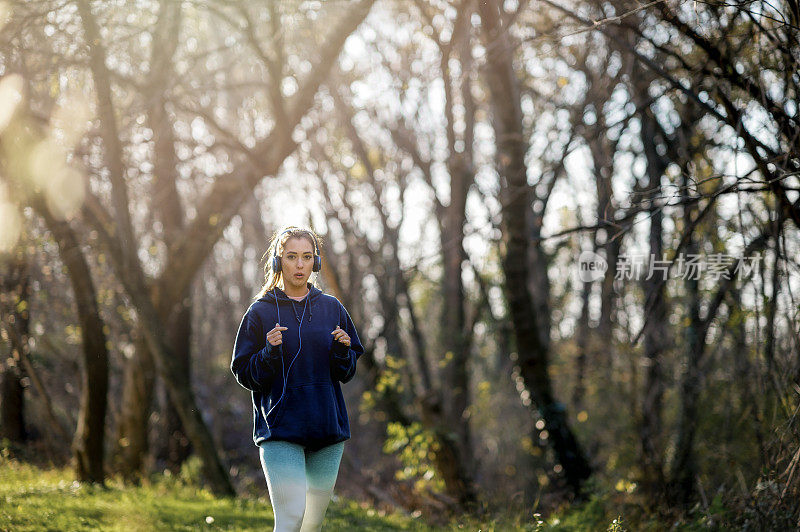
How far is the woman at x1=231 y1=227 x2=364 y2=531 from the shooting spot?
13.1ft

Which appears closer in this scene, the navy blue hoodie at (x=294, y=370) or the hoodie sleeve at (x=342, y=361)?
the navy blue hoodie at (x=294, y=370)

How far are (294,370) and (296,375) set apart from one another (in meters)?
0.03

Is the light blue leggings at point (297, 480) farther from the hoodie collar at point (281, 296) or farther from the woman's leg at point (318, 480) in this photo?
the hoodie collar at point (281, 296)

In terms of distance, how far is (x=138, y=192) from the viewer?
45.2ft

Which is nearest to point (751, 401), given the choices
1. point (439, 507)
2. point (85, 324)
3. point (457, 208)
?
point (439, 507)

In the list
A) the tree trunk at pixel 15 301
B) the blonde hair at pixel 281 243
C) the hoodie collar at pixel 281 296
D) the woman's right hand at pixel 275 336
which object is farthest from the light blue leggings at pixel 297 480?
the tree trunk at pixel 15 301

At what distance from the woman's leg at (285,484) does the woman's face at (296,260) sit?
87 centimetres

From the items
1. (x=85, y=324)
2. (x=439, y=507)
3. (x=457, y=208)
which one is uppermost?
(x=457, y=208)

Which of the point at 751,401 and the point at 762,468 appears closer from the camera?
the point at 762,468

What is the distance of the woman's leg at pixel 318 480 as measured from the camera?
419cm

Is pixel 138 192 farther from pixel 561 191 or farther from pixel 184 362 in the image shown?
pixel 561 191

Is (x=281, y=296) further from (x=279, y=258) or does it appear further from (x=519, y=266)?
(x=519, y=266)

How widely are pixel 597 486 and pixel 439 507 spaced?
6.55 ft

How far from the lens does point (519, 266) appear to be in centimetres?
981
